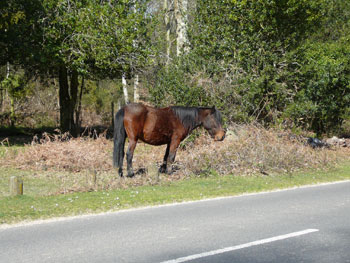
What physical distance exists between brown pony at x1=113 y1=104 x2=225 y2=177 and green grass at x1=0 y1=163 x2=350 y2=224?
4.24 ft

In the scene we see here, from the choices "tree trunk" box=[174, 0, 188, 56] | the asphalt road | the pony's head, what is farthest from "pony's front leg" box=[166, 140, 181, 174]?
"tree trunk" box=[174, 0, 188, 56]

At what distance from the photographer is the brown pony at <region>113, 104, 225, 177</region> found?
12750 millimetres

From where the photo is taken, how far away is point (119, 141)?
1268 centimetres

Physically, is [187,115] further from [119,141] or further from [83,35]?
[83,35]

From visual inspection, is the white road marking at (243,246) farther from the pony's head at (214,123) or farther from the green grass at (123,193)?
the pony's head at (214,123)

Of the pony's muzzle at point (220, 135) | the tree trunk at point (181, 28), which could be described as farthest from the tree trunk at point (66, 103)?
the pony's muzzle at point (220, 135)

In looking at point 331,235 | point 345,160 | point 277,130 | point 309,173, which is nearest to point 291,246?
point 331,235

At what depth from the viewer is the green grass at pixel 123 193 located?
28.4ft

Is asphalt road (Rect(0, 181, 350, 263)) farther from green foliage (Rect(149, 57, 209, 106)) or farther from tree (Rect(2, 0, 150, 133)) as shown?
tree (Rect(2, 0, 150, 133))

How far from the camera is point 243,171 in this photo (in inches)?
564

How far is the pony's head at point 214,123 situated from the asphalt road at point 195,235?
4.29 m

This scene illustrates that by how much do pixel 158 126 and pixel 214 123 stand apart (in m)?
1.76

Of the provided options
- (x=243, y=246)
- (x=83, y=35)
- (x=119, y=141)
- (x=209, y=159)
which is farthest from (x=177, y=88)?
(x=243, y=246)

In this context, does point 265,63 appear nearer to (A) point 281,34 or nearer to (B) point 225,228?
(A) point 281,34
